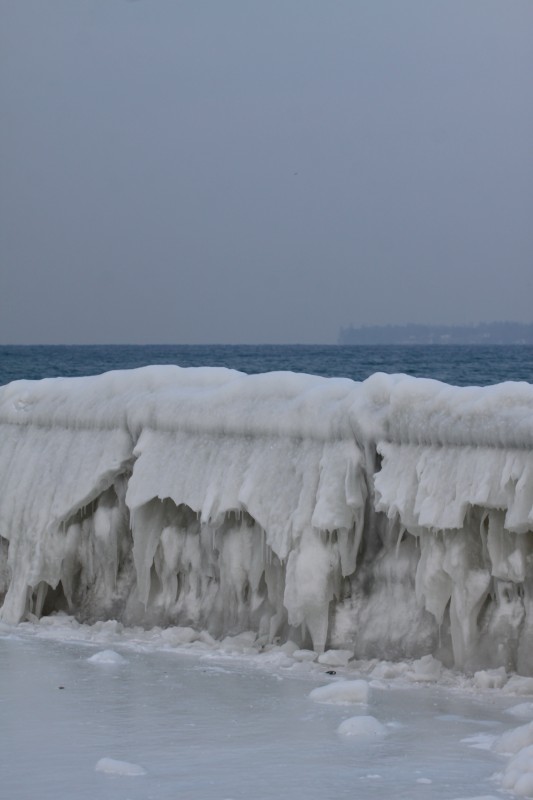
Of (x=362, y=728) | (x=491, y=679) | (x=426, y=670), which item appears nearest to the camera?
(x=362, y=728)

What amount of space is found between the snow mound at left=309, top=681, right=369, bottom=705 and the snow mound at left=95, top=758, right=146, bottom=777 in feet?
4.80

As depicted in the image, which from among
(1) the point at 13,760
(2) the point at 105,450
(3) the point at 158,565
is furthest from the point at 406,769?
(2) the point at 105,450

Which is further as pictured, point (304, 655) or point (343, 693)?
point (304, 655)

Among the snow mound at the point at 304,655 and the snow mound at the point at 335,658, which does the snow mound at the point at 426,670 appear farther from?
the snow mound at the point at 304,655

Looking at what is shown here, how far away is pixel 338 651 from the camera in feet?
23.3

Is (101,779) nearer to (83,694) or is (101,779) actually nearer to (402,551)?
(83,694)

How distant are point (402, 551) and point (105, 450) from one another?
2280 mm

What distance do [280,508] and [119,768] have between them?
2.75 meters

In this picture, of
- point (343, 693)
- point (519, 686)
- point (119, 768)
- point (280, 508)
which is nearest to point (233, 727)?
point (343, 693)

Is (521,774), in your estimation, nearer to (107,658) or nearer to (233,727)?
(233,727)

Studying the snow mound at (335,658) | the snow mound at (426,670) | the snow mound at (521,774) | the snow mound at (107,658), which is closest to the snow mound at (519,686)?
the snow mound at (426,670)

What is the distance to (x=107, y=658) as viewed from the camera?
23.5ft

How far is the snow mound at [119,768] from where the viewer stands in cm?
485

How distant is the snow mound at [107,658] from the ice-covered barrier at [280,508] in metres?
0.78
